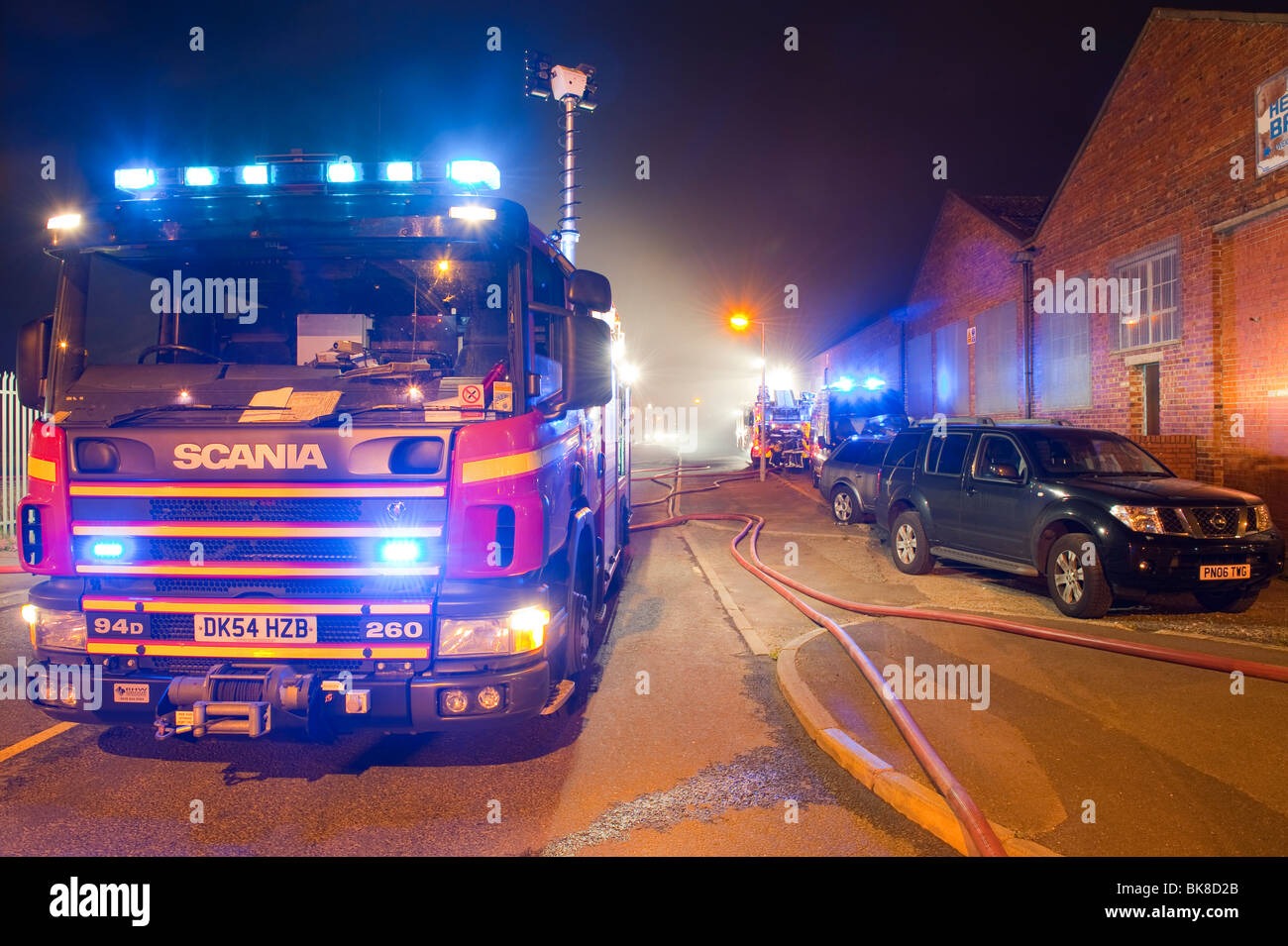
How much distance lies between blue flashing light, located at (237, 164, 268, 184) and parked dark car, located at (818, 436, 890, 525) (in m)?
10.6

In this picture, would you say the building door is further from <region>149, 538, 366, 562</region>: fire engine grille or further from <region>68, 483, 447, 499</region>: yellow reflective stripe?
<region>149, 538, 366, 562</region>: fire engine grille

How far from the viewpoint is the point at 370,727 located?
134 inches

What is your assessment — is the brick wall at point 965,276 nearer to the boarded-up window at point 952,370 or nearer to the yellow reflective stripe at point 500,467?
the boarded-up window at point 952,370

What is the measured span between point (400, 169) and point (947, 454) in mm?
7254

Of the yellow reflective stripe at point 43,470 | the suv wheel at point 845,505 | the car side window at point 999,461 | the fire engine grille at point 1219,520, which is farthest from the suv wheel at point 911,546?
the yellow reflective stripe at point 43,470

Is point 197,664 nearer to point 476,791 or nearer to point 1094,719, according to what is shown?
point 476,791

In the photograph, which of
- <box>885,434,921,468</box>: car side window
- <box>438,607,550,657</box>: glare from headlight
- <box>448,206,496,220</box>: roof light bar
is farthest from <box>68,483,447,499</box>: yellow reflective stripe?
<box>885,434,921,468</box>: car side window

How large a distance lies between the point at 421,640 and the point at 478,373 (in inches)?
53.6

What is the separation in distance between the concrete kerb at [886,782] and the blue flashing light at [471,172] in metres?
3.70

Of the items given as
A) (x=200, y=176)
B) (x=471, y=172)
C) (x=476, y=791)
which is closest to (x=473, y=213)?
(x=471, y=172)

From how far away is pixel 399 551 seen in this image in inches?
139

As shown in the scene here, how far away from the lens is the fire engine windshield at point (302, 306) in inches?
155
